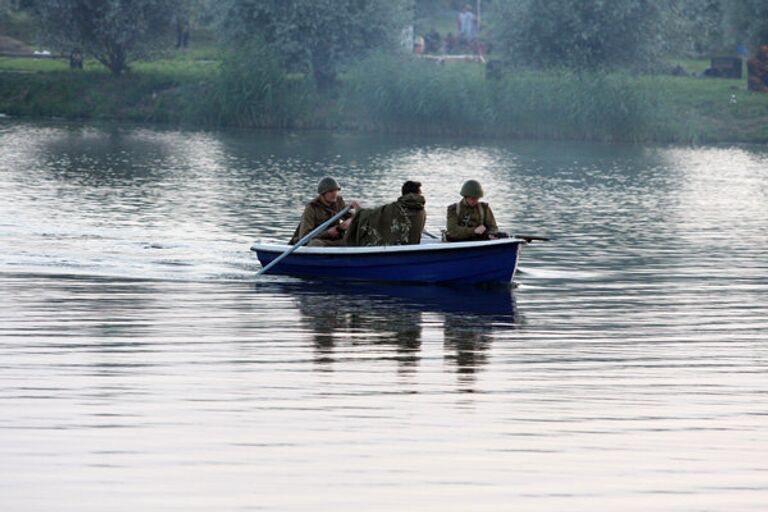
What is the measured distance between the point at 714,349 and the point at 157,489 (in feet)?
29.0

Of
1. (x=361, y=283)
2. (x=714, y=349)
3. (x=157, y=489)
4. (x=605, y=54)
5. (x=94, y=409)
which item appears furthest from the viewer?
(x=605, y=54)

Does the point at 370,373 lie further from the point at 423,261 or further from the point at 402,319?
the point at 423,261

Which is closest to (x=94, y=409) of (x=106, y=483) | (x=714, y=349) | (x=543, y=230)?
(x=106, y=483)

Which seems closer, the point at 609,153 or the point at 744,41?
the point at 609,153

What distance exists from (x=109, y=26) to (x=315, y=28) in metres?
9.77

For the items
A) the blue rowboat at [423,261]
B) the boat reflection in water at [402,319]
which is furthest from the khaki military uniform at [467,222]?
the boat reflection in water at [402,319]

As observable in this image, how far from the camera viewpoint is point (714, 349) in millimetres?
17969

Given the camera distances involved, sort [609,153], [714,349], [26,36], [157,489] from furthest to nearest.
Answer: [26,36], [609,153], [714,349], [157,489]

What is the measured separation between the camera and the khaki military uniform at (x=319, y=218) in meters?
24.3

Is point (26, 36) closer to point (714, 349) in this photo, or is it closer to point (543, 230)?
point (543, 230)

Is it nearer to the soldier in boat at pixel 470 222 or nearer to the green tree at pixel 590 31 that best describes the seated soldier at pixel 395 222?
the soldier in boat at pixel 470 222

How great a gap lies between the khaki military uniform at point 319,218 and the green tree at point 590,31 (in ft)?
148

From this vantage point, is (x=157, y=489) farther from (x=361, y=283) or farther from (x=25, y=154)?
(x=25, y=154)

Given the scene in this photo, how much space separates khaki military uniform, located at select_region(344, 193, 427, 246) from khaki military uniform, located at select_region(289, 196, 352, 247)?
768 mm
